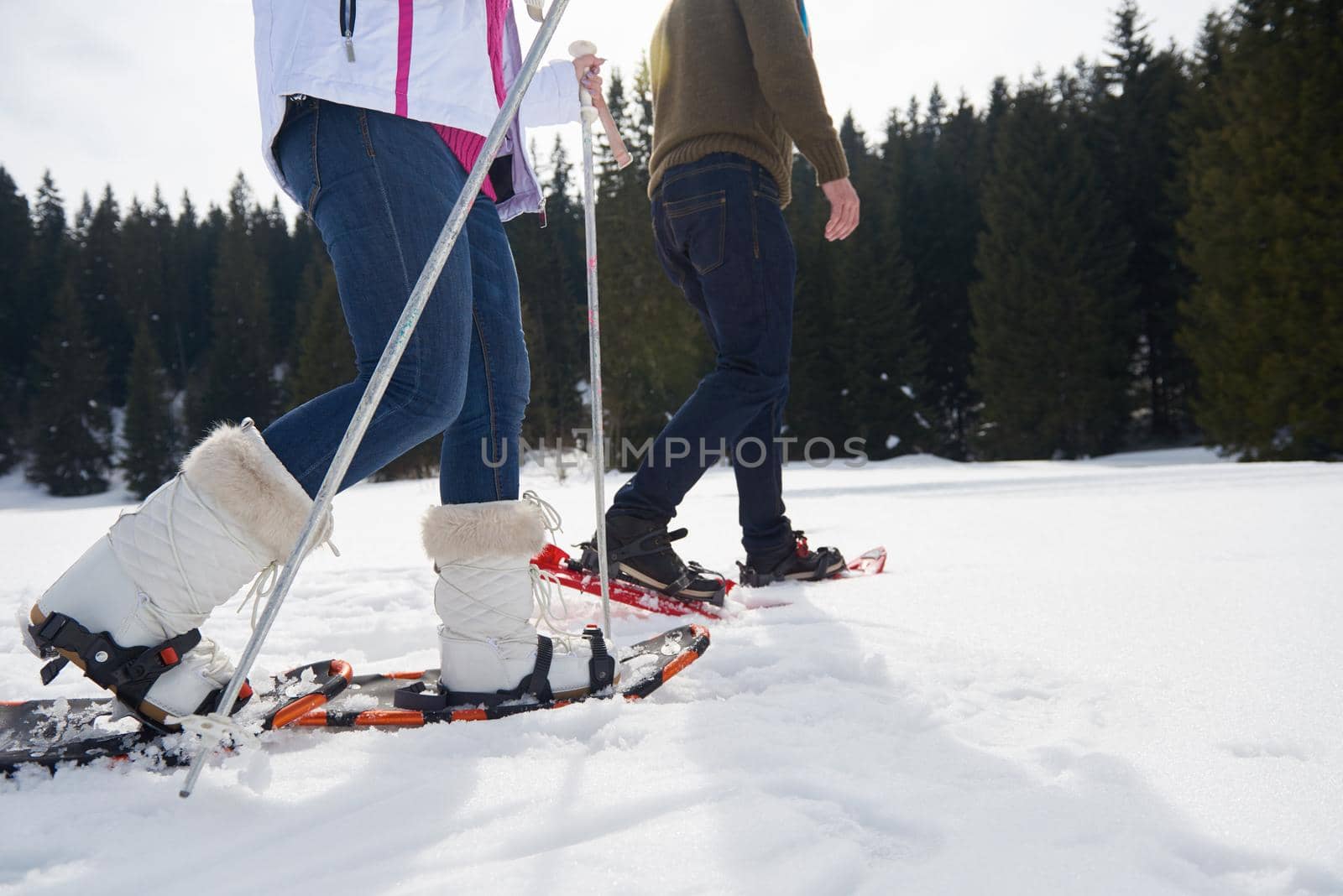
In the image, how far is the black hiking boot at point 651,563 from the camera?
206cm

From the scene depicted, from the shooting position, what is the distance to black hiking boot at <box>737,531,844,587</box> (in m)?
2.47

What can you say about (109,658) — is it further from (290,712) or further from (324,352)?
(324,352)

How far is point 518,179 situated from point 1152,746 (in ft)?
5.29

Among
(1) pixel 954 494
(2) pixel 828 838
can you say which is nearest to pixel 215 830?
(2) pixel 828 838

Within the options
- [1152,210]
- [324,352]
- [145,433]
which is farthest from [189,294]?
[1152,210]

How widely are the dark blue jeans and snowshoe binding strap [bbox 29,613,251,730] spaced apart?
1243mm

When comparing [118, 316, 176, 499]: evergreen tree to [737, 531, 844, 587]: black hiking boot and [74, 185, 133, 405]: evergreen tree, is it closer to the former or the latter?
[74, 185, 133, 405]: evergreen tree

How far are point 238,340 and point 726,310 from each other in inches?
1395

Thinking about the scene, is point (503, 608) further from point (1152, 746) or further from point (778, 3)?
point (778, 3)

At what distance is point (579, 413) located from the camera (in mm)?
25031

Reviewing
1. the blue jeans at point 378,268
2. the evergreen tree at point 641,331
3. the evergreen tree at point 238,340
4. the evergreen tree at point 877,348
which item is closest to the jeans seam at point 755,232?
the blue jeans at point 378,268

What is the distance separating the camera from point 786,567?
2.47 meters

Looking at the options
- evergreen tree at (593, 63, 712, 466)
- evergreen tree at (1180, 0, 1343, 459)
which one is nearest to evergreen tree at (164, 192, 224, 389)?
evergreen tree at (593, 63, 712, 466)

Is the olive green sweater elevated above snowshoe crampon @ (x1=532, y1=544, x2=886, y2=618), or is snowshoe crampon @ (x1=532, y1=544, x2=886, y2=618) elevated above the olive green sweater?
the olive green sweater
